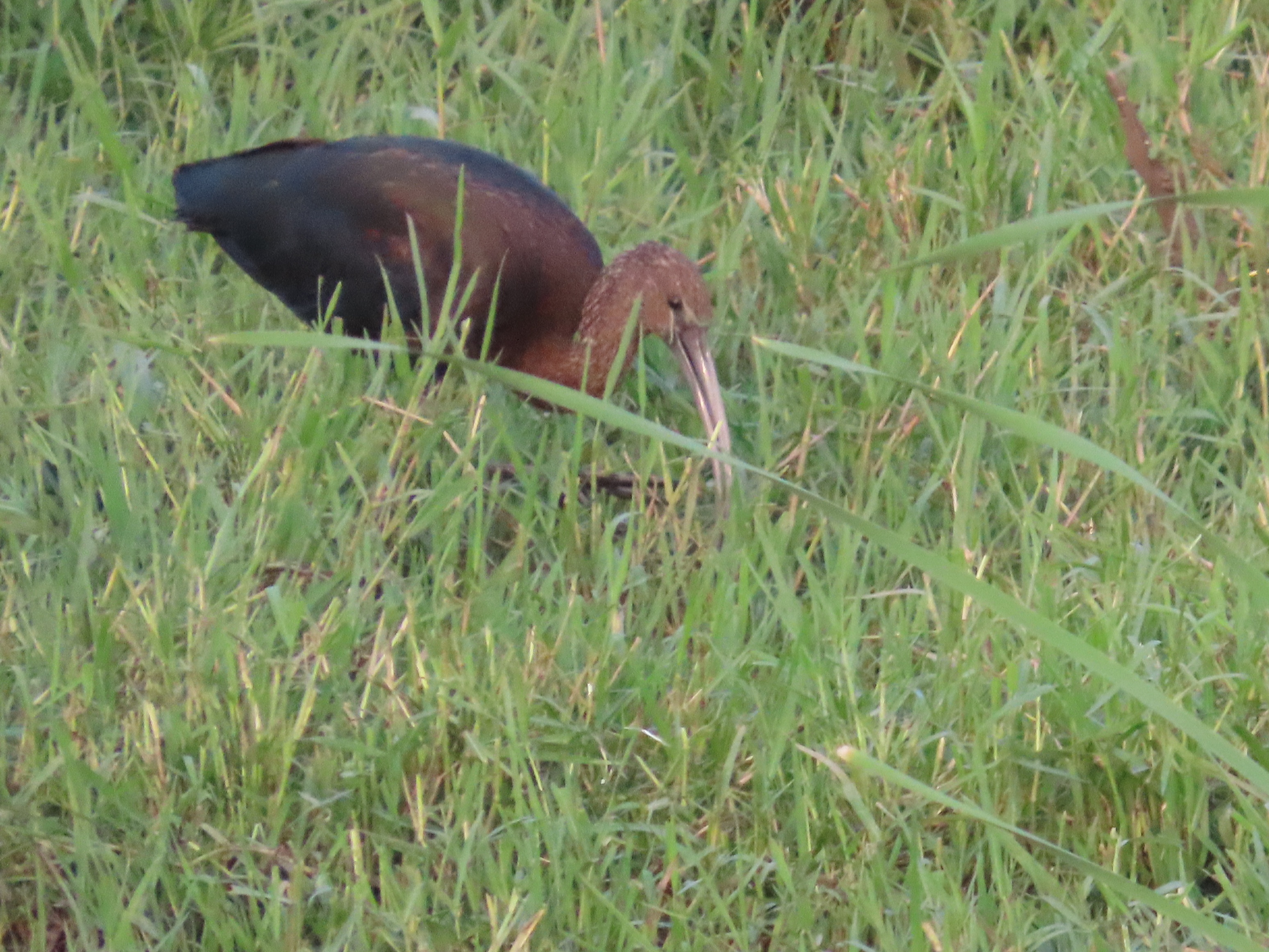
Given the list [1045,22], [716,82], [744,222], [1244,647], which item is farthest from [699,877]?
[1045,22]

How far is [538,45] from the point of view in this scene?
4.67 meters

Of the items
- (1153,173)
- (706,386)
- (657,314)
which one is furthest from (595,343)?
(1153,173)

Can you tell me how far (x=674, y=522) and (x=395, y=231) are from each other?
1058 millimetres

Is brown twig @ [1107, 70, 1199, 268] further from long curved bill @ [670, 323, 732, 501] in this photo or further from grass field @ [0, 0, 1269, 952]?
long curved bill @ [670, 323, 732, 501]

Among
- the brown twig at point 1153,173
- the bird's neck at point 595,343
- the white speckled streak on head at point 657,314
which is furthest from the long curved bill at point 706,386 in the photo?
the brown twig at point 1153,173

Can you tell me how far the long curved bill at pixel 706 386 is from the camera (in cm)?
335

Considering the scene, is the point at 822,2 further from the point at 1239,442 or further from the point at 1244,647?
the point at 1244,647

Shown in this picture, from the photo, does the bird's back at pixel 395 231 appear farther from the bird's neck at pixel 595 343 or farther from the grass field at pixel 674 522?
the grass field at pixel 674 522

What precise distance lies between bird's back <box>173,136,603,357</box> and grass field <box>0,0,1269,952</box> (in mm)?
159

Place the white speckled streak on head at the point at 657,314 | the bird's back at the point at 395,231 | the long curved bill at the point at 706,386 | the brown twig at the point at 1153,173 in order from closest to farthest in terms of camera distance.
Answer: the long curved bill at the point at 706,386, the white speckled streak on head at the point at 657,314, the bird's back at the point at 395,231, the brown twig at the point at 1153,173

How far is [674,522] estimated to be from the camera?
10.2 feet

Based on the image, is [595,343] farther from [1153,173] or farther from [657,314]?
[1153,173]

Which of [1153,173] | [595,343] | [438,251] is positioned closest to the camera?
[438,251]

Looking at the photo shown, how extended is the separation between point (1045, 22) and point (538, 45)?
1229mm
